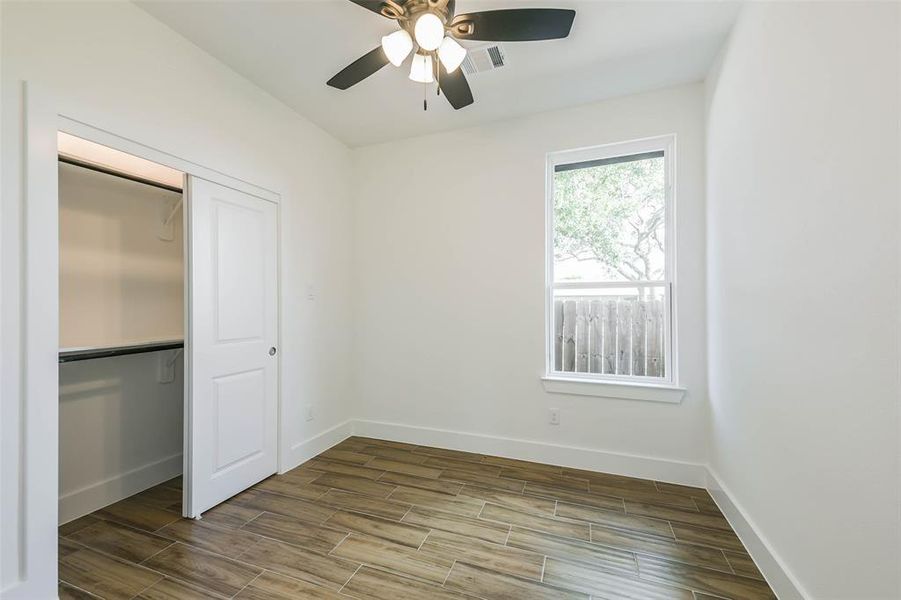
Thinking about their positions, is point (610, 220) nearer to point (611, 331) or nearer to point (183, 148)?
point (611, 331)

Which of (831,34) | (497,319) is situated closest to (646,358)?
(497,319)

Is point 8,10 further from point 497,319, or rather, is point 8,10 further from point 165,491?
point 497,319

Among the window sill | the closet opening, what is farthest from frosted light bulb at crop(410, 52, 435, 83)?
the window sill

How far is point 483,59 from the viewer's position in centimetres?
231

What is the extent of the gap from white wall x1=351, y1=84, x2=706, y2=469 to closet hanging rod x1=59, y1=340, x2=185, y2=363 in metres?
1.59

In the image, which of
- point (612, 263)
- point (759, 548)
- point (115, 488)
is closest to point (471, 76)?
point (612, 263)

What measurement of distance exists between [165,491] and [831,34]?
4.27m

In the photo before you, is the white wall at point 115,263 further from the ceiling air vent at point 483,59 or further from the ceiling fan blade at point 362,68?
A: the ceiling air vent at point 483,59

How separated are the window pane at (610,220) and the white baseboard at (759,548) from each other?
154 centimetres

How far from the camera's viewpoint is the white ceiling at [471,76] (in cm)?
198

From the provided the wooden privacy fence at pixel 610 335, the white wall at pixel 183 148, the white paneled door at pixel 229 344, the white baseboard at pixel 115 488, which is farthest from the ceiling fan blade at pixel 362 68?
the white baseboard at pixel 115 488

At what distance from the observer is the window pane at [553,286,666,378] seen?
2854 millimetres

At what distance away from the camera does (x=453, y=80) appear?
2.02 meters

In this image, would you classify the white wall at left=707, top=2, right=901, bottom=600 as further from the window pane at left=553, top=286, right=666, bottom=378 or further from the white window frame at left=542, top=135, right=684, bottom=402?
the window pane at left=553, top=286, right=666, bottom=378
